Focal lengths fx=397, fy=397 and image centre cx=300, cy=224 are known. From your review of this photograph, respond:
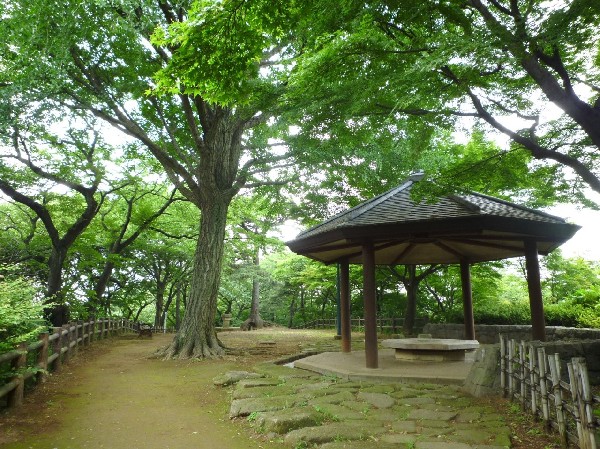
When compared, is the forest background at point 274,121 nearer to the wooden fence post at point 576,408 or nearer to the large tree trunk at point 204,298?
the large tree trunk at point 204,298

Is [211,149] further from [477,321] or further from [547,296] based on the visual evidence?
[547,296]

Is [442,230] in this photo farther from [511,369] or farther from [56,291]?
[56,291]

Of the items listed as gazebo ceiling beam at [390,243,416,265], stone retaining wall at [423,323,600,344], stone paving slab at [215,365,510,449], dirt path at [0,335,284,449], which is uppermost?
gazebo ceiling beam at [390,243,416,265]

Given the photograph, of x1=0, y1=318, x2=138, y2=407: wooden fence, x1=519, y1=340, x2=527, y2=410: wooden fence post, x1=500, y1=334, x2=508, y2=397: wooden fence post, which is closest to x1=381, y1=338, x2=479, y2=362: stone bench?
x1=500, y1=334, x2=508, y2=397: wooden fence post

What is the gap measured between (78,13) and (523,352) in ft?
35.6

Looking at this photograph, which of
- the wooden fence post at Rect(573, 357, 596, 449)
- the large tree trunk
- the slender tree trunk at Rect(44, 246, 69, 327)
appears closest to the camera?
the wooden fence post at Rect(573, 357, 596, 449)

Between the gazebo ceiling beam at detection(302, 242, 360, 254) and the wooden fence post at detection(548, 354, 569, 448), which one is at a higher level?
the gazebo ceiling beam at detection(302, 242, 360, 254)

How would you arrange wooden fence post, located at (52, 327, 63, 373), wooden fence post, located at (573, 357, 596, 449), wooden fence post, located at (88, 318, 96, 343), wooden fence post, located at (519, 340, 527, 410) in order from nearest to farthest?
1. wooden fence post, located at (573, 357, 596, 449)
2. wooden fence post, located at (519, 340, 527, 410)
3. wooden fence post, located at (52, 327, 63, 373)
4. wooden fence post, located at (88, 318, 96, 343)

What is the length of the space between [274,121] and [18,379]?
314 inches

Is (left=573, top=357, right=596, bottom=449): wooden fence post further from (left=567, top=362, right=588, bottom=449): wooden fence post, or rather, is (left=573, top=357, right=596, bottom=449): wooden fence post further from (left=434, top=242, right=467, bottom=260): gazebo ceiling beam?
(left=434, top=242, right=467, bottom=260): gazebo ceiling beam

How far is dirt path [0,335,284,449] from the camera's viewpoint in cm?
459

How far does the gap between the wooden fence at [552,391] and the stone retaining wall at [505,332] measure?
203 inches

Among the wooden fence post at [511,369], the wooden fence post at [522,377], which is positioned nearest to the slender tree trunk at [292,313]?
the wooden fence post at [511,369]

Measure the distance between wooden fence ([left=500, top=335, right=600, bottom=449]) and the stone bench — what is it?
269 centimetres
